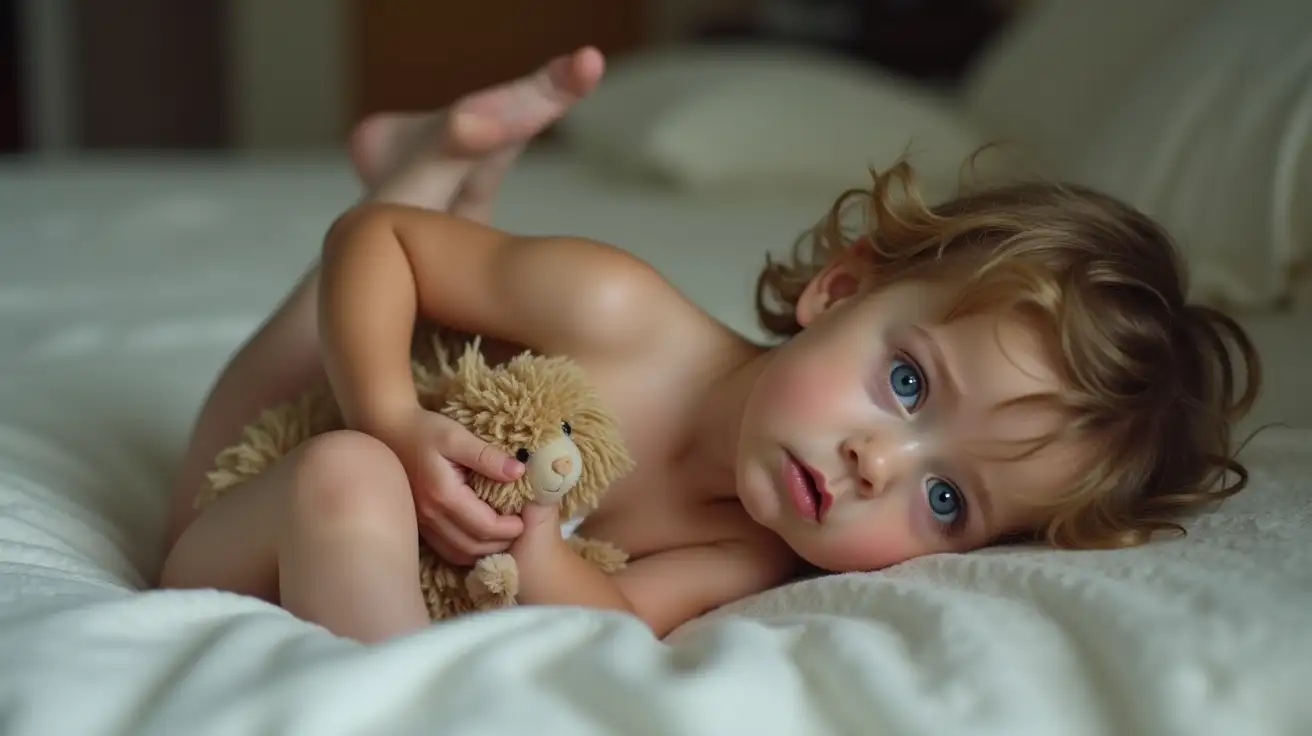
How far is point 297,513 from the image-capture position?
672 mm

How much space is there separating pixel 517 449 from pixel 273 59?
122 inches

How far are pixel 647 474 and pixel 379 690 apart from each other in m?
0.44

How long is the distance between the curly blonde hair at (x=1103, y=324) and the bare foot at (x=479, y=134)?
0.23 metres

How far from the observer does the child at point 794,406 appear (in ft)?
2.42

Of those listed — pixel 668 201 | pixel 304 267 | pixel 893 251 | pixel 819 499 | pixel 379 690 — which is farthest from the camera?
pixel 668 201

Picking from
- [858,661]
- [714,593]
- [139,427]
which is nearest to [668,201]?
[139,427]

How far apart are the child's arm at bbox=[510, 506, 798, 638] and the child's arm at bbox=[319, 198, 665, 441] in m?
0.15

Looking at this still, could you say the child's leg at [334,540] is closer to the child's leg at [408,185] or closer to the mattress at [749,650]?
the mattress at [749,650]

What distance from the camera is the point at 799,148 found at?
201 cm

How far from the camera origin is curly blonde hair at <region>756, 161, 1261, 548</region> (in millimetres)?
789

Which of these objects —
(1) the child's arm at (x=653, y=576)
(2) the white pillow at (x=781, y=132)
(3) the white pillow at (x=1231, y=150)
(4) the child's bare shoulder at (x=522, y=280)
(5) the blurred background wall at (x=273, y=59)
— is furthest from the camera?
(5) the blurred background wall at (x=273, y=59)

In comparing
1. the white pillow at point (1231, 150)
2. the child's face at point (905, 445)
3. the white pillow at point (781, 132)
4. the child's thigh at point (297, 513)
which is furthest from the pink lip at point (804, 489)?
the white pillow at point (781, 132)

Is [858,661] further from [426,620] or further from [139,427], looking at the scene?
[139,427]

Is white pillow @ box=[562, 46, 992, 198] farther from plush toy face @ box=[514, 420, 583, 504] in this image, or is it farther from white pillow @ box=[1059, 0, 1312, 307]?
plush toy face @ box=[514, 420, 583, 504]
